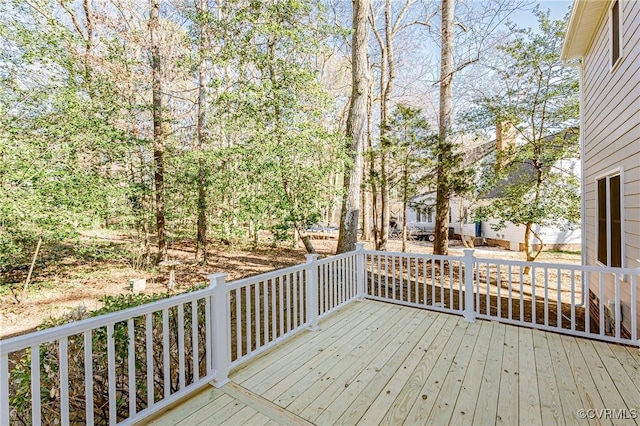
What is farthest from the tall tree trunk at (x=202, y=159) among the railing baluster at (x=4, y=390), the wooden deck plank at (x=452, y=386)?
the wooden deck plank at (x=452, y=386)

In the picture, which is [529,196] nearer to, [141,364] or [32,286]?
[141,364]

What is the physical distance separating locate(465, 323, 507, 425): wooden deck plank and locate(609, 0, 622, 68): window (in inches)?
149

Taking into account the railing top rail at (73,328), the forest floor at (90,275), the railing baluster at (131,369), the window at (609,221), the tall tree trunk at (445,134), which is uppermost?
the tall tree trunk at (445,134)

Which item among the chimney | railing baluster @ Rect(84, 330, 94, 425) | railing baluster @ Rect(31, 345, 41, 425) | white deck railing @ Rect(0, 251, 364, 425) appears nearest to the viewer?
railing baluster @ Rect(31, 345, 41, 425)

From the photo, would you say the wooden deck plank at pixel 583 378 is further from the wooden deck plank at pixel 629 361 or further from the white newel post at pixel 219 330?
the white newel post at pixel 219 330

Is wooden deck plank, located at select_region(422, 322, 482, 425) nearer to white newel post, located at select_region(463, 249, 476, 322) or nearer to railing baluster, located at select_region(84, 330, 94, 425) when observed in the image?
white newel post, located at select_region(463, 249, 476, 322)

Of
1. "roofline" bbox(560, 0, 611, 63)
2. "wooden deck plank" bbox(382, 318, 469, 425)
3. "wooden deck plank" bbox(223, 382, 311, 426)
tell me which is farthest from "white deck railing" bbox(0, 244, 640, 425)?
"roofline" bbox(560, 0, 611, 63)

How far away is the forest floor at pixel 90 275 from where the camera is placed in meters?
5.46

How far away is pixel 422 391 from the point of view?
2.40 metres

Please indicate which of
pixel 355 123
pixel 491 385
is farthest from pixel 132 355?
pixel 355 123

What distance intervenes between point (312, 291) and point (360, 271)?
55.5 inches

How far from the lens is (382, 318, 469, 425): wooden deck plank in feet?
6.93

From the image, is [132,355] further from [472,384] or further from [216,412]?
[472,384]

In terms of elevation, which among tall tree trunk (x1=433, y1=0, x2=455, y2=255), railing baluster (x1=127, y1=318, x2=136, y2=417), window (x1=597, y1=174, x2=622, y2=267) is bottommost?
railing baluster (x1=127, y1=318, x2=136, y2=417)
